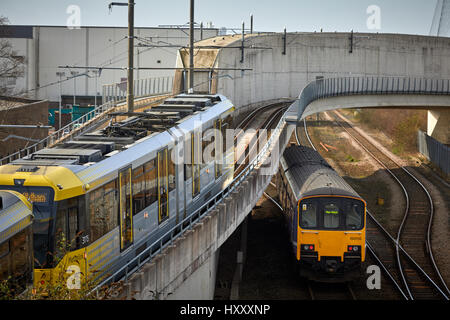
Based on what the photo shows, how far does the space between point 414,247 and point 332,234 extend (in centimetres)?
861

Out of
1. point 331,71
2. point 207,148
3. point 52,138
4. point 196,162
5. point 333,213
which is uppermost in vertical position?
point 331,71

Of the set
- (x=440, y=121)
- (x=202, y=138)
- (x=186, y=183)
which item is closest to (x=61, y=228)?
(x=186, y=183)

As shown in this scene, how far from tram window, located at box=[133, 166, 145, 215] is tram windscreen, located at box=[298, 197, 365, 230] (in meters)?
8.28

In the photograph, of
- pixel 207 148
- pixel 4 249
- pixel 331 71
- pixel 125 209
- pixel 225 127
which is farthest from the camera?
pixel 331 71

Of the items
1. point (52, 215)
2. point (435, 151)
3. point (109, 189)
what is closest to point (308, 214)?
point (109, 189)

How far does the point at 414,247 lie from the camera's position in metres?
30.1

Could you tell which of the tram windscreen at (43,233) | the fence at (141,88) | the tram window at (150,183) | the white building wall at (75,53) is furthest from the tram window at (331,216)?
the white building wall at (75,53)

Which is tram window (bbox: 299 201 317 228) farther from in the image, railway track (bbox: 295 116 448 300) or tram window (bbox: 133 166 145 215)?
tram window (bbox: 133 166 145 215)

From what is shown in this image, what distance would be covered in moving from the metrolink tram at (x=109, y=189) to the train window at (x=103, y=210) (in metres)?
0.02

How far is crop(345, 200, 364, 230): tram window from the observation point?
22875mm

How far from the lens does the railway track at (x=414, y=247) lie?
80.3 feet

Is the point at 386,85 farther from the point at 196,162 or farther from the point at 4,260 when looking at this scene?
the point at 4,260

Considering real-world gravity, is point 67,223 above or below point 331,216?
above
